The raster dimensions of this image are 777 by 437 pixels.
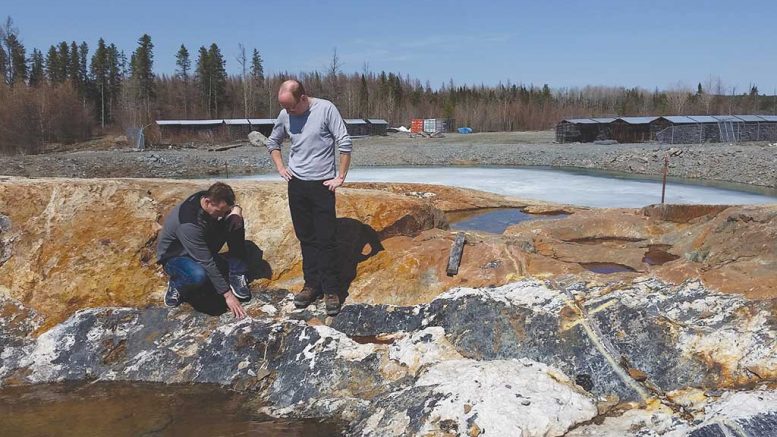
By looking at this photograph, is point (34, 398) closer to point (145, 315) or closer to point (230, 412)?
point (145, 315)

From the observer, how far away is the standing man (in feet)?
15.5

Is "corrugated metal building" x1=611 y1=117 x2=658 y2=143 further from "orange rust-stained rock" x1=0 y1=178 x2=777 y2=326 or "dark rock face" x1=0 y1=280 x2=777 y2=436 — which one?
"dark rock face" x1=0 y1=280 x2=777 y2=436

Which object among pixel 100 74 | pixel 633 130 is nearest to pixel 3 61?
pixel 100 74

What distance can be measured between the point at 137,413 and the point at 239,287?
145 centimetres

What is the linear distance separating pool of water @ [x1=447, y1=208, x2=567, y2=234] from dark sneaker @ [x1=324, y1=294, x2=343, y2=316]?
14.3ft

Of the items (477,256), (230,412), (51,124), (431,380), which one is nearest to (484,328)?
(431,380)

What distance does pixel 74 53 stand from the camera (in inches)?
2667

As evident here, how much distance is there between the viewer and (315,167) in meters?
4.79

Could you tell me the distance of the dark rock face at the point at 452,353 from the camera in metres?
3.74

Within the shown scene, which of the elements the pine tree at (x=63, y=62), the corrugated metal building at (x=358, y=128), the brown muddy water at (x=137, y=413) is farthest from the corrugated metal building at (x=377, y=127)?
the brown muddy water at (x=137, y=413)

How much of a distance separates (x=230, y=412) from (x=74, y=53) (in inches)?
2928

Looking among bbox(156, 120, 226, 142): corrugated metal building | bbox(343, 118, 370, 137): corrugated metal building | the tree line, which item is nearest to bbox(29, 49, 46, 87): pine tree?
the tree line

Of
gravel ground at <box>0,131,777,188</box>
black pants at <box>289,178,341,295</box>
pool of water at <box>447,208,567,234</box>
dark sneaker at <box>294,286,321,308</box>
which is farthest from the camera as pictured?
gravel ground at <box>0,131,777,188</box>

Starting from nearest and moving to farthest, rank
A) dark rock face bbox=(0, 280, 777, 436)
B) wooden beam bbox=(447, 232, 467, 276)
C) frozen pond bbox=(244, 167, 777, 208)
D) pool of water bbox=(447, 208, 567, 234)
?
dark rock face bbox=(0, 280, 777, 436)
wooden beam bbox=(447, 232, 467, 276)
pool of water bbox=(447, 208, 567, 234)
frozen pond bbox=(244, 167, 777, 208)
